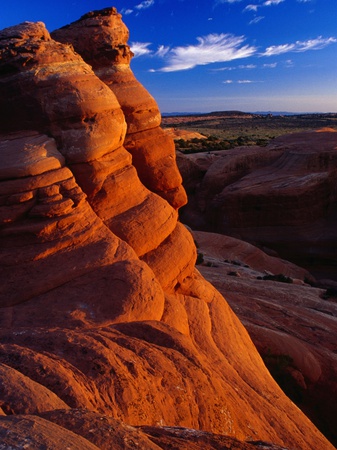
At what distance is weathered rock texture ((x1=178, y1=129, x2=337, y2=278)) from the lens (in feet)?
83.6

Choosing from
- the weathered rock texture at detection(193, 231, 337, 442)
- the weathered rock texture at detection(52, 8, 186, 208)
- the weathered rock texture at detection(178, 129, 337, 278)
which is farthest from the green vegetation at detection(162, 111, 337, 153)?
the weathered rock texture at detection(52, 8, 186, 208)

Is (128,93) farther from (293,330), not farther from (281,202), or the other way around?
(281,202)

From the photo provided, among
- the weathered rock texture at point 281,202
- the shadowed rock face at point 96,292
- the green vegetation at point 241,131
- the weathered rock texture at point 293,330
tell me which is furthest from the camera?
the green vegetation at point 241,131

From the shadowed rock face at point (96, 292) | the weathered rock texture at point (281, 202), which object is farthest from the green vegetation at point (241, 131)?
the shadowed rock face at point (96, 292)

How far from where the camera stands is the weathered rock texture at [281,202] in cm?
2548

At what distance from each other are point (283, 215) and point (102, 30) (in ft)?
62.5

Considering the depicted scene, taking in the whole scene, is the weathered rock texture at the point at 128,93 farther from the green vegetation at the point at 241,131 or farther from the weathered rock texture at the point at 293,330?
the green vegetation at the point at 241,131

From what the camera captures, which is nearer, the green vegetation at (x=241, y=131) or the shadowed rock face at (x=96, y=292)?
the shadowed rock face at (x=96, y=292)

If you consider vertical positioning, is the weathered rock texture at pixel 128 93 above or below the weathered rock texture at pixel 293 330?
above

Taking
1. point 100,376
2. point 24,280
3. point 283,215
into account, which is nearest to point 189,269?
point 24,280

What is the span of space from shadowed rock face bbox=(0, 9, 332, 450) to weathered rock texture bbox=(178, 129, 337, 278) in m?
17.0

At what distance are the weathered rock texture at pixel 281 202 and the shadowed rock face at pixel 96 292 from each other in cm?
1698

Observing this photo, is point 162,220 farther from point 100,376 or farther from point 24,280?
point 100,376

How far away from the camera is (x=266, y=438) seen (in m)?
5.88
